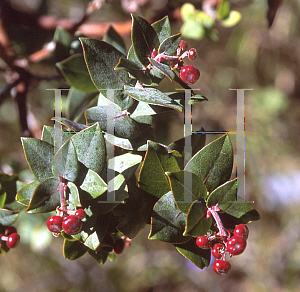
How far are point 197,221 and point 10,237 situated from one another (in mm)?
328

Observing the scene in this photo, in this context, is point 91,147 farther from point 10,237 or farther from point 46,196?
point 10,237

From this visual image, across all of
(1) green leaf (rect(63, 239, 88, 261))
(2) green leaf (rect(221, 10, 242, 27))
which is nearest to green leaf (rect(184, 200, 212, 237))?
(1) green leaf (rect(63, 239, 88, 261))

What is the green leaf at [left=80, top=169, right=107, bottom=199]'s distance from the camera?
14.6 inches

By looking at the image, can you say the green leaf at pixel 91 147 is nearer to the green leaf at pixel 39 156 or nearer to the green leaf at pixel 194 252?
the green leaf at pixel 39 156

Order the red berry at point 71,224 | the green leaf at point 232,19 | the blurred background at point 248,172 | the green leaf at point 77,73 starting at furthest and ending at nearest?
the blurred background at point 248,172 → the green leaf at point 232,19 → the green leaf at point 77,73 → the red berry at point 71,224

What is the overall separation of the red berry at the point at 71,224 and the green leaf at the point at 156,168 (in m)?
0.11

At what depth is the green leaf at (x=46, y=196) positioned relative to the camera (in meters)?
0.37

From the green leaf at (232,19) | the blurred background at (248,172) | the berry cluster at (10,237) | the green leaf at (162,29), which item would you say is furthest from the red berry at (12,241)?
the blurred background at (248,172)

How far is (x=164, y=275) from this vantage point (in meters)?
1.83

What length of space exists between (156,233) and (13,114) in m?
1.34

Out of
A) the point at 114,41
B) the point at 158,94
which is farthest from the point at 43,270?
the point at 158,94

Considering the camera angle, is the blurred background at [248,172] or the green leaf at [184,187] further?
the blurred background at [248,172]

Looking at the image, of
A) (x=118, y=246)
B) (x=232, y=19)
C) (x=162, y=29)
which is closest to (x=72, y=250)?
(x=118, y=246)

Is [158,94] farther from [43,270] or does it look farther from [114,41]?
[43,270]
